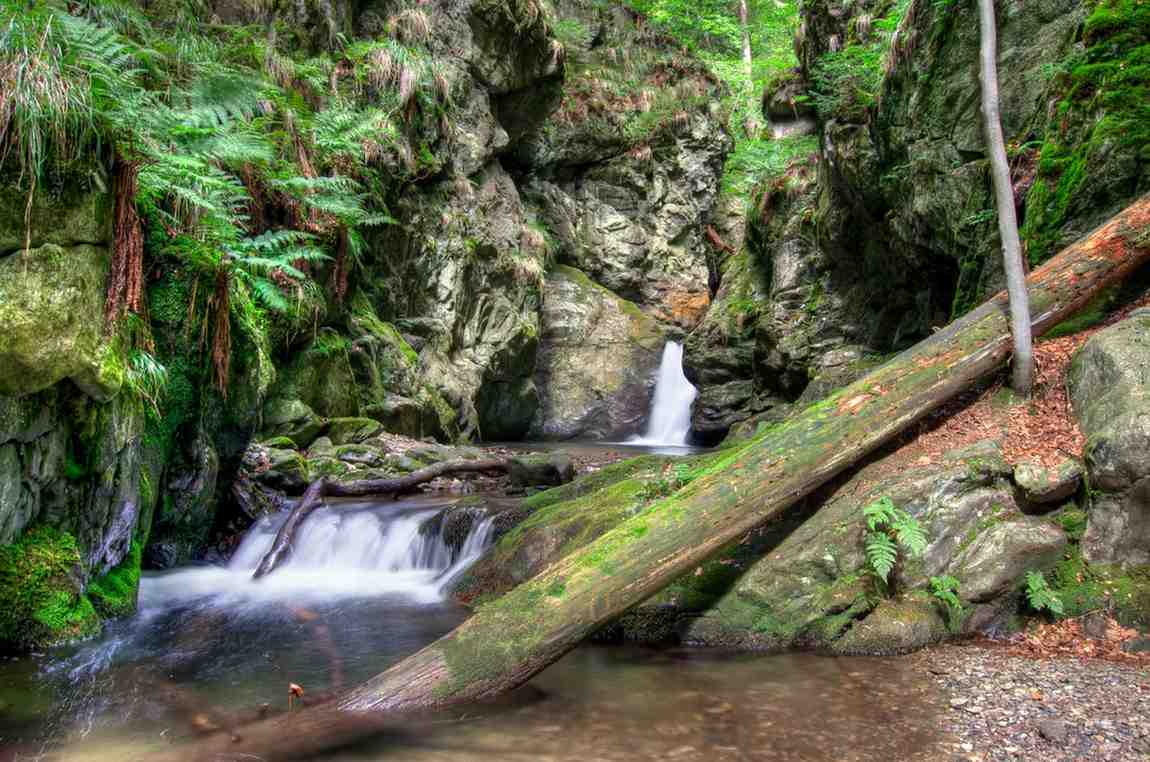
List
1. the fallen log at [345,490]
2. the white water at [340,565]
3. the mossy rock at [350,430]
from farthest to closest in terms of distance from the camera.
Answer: the mossy rock at [350,430] → the fallen log at [345,490] → the white water at [340,565]

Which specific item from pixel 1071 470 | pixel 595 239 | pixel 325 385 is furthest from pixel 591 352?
pixel 1071 470

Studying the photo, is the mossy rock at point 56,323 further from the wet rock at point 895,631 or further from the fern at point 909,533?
the fern at point 909,533

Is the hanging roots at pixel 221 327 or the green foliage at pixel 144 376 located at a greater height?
the hanging roots at pixel 221 327

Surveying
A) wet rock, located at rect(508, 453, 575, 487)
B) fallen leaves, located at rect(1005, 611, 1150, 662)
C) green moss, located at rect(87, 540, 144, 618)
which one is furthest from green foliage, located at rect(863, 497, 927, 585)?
wet rock, located at rect(508, 453, 575, 487)

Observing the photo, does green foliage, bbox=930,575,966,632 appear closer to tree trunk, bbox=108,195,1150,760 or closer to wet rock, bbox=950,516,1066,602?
wet rock, bbox=950,516,1066,602

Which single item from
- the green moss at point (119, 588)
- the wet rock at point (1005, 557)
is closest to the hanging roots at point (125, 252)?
the green moss at point (119, 588)

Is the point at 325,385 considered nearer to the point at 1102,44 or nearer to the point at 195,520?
the point at 195,520

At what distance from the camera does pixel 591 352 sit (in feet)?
74.5

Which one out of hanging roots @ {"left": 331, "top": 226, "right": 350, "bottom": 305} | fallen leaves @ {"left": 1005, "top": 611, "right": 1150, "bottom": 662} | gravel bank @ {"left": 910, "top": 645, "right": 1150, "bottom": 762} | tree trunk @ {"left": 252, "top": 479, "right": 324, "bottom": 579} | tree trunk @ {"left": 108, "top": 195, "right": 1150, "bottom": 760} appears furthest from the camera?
hanging roots @ {"left": 331, "top": 226, "right": 350, "bottom": 305}

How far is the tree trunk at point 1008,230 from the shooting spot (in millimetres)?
5832

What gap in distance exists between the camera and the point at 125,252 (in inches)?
199

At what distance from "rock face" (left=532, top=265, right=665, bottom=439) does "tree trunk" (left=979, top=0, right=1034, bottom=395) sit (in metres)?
16.3

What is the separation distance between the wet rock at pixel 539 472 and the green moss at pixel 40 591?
21.0 feet

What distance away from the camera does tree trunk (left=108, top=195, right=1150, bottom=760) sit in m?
4.13
